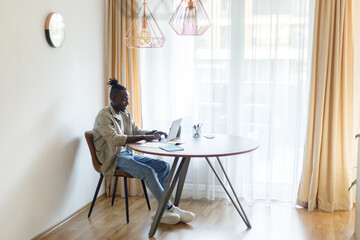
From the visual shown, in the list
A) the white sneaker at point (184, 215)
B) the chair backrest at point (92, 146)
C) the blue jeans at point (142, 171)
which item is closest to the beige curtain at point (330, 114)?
the white sneaker at point (184, 215)

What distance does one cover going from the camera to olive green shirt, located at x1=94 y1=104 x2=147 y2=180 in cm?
314

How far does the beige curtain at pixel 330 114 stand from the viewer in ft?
11.3

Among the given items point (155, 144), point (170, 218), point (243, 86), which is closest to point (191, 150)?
point (155, 144)

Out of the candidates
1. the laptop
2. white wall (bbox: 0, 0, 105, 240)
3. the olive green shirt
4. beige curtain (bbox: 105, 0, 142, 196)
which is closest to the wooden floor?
white wall (bbox: 0, 0, 105, 240)

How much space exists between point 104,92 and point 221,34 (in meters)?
1.32

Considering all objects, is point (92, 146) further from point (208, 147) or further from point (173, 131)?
point (208, 147)

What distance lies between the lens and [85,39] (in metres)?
3.60

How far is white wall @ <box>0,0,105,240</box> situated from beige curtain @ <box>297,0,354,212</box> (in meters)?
2.07

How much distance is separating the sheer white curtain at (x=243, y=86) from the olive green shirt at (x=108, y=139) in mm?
758

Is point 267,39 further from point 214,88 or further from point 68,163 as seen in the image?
point 68,163

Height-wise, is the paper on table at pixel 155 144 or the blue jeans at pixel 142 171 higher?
the paper on table at pixel 155 144

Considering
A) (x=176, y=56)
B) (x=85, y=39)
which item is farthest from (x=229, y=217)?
(x=85, y=39)

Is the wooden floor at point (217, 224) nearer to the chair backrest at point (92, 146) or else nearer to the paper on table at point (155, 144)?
the chair backrest at point (92, 146)

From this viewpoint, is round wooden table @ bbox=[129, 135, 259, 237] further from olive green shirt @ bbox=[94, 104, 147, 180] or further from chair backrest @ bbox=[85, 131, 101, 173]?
chair backrest @ bbox=[85, 131, 101, 173]
